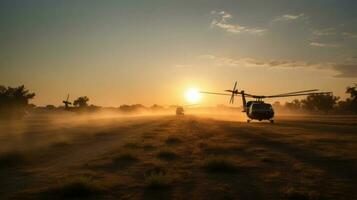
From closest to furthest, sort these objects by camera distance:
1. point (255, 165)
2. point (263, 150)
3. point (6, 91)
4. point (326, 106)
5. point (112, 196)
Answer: point (112, 196) < point (255, 165) < point (263, 150) < point (6, 91) < point (326, 106)

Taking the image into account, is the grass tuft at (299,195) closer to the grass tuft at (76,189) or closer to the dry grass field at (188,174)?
the dry grass field at (188,174)

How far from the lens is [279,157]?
15141 mm

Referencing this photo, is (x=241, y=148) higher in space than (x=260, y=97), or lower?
lower

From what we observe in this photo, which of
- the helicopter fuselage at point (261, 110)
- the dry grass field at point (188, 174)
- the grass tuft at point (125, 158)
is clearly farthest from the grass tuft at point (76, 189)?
the helicopter fuselage at point (261, 110)

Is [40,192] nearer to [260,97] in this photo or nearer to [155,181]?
[155,181]

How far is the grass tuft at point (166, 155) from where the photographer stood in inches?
637

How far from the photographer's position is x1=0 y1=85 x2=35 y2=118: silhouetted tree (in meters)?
67.6

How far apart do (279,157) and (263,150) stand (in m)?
2.61

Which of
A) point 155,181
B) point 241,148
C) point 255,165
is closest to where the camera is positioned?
point 155,181

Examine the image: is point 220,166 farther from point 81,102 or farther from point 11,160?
point 81,102

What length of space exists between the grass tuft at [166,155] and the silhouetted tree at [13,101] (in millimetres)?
60353

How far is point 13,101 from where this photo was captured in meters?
69.1

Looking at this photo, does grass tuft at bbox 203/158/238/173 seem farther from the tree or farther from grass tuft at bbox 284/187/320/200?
the tree

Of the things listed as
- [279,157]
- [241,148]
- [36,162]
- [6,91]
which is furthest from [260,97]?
[6,91]
